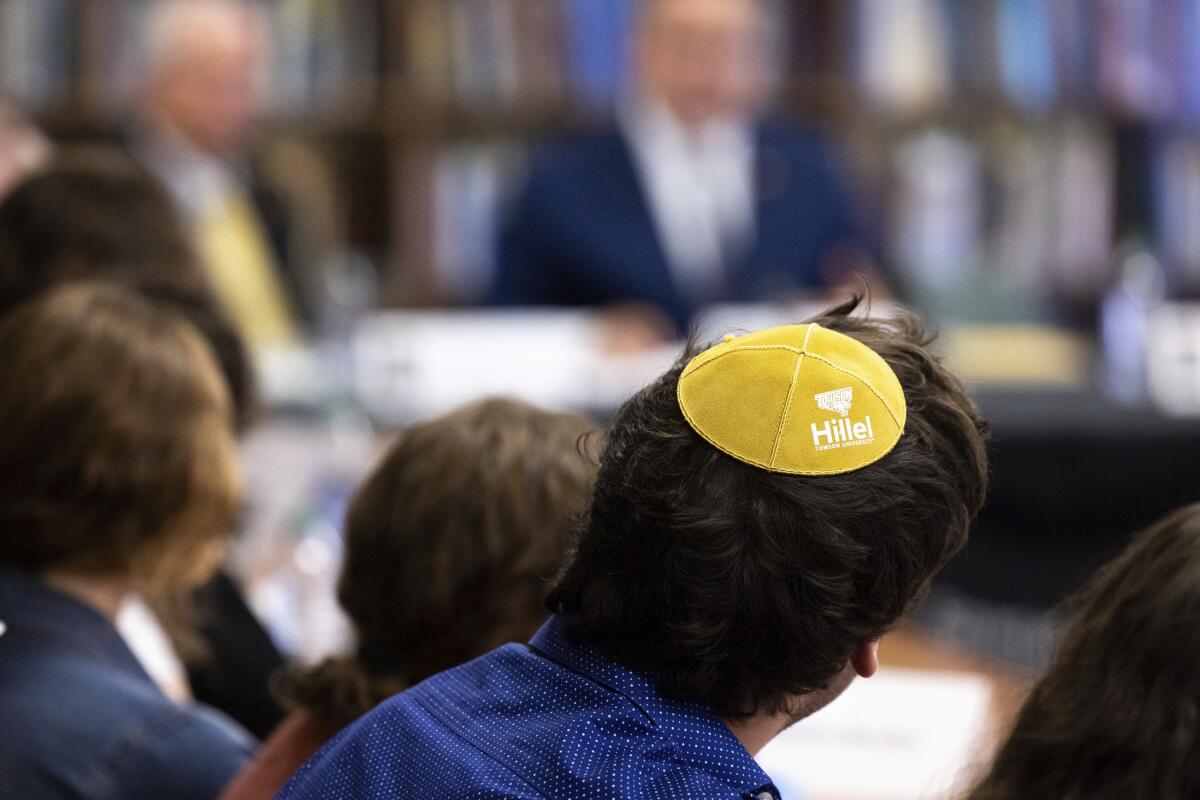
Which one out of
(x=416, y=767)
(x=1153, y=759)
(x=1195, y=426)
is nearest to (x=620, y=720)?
(x=416, y=767)

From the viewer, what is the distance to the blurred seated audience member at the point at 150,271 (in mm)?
1739

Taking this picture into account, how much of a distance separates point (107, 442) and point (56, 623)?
163mm

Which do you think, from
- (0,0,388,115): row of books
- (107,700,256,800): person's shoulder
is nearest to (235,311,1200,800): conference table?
(107,700,256,800): person's shoulder

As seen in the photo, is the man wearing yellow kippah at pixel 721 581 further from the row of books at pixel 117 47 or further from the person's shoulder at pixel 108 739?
the row of books at pixel 117 47

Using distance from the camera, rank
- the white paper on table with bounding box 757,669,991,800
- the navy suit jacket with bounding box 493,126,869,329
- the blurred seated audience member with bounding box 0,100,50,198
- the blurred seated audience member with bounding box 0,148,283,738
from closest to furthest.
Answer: the white paper on table with bounding box 757,669,991,800, the blurred seated audience member with bounding box 0,148,283,738, the blurred seated audience member with bounding box 0,100,50,198, the navy suit jacket with bounding box 493,126,869,329

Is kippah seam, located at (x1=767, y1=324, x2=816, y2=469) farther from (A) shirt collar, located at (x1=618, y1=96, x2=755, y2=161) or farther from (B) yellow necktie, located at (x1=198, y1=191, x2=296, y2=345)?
(A) shirt collar, located at (x1=618, y1=96, x2=755, y2=161)

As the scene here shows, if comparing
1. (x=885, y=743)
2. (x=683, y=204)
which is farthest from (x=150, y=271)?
(x=683, y=204)

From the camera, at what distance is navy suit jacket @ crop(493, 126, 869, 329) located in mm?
3504

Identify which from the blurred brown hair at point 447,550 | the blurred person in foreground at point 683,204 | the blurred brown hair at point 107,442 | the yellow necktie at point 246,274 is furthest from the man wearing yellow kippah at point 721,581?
the blurred person in foreground at point 683,204

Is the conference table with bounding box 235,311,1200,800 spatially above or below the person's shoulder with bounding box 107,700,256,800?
below

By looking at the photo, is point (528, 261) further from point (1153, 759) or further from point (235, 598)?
point (1153, 759)

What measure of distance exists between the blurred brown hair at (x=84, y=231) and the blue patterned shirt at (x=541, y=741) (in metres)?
1.09

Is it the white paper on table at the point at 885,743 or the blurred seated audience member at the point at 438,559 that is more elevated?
the blurred seated audience member at the point at 438,559

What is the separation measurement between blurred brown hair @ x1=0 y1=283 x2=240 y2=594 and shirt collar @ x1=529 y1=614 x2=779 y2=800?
62 cm
